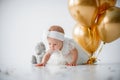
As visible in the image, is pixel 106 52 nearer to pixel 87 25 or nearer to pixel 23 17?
pixel 87 25

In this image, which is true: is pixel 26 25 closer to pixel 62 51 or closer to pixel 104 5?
pixel 62 51

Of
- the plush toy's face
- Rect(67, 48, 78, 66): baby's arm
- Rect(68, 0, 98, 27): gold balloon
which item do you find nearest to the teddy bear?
the plush toy's face

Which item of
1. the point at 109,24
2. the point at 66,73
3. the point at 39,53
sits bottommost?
the point at 66,73

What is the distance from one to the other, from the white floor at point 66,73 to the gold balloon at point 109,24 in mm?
218

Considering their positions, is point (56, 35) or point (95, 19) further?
point (56, 35)

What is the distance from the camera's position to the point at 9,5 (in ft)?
4.53

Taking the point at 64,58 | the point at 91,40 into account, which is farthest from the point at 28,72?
the point at 91,40

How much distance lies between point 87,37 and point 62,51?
180mm

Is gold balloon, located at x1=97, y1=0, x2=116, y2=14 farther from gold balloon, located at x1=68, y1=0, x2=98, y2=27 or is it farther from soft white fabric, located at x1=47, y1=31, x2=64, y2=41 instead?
soft white fabric, located at x1=47, y1=31, x2=64, y2=41

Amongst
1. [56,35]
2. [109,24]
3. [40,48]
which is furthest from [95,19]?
[40,48]

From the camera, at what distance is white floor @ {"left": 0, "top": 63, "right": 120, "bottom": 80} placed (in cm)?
127

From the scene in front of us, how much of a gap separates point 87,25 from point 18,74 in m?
0.45

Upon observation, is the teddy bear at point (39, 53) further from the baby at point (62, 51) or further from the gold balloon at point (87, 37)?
the gold balloon at point (87, 37)

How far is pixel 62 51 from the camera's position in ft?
4.31
